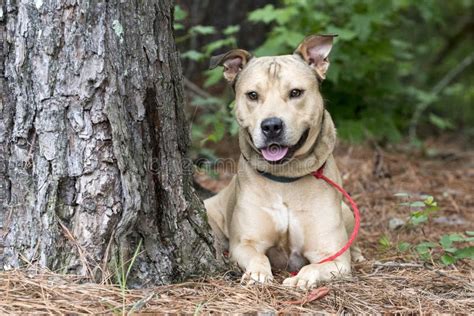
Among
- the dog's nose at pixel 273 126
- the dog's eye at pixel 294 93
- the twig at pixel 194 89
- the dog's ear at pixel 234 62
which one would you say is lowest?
the dog's nose at pixel 273 126

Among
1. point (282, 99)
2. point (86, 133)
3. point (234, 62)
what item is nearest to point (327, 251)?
point (282, 99)

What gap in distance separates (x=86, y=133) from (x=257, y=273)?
141 cm

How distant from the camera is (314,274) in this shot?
163 inches

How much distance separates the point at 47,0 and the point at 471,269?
326 centimetres

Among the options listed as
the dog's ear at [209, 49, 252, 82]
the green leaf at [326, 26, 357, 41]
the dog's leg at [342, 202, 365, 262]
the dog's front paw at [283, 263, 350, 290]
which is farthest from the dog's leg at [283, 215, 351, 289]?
the green leaf at [326, 26, 357, 41]

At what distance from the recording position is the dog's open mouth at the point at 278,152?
14.5 feet

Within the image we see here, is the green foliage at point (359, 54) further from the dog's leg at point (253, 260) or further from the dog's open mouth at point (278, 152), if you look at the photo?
the dog's leg at point (253, 260)

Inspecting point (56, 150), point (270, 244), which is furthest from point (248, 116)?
point (56, 150)

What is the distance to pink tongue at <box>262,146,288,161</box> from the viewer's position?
14.5 ft

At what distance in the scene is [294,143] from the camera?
14.4 feet

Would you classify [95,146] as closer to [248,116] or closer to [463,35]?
[248,116]

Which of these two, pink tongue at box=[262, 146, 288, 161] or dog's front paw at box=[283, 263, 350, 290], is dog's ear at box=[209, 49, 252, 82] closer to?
pink tongue at box=[262, 146, 288, 161]

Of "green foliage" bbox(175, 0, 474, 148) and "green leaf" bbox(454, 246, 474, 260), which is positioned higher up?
"green foliage" bbox(175, 0, 474, 148)

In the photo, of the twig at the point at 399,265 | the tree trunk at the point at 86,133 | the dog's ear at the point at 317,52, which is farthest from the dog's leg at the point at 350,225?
the tree trunk at the point at 86,133
